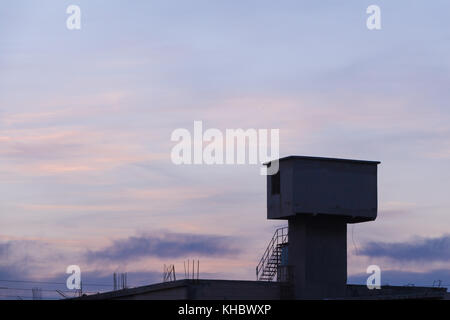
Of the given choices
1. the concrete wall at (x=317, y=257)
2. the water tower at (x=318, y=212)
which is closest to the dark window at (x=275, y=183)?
the water tower at (x=318, y=212)

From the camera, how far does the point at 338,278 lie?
6234 cm

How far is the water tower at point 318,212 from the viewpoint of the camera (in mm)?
61906

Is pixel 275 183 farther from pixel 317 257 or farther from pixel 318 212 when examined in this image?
pixel 317 257

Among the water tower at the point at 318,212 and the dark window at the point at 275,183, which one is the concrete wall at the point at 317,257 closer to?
the water tower at the point at 318,212

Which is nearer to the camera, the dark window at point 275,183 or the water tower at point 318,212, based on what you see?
the water tower at point 318,212

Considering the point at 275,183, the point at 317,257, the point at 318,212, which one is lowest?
the point at 317,257

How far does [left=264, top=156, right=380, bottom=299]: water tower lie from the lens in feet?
203

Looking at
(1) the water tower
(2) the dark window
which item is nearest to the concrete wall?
(1) the water tower

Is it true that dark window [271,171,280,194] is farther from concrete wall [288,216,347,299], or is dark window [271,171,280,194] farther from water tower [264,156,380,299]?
concrete wall [288,216,347,299]

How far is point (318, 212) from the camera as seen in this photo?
6203cm

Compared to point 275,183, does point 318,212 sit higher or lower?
lower
